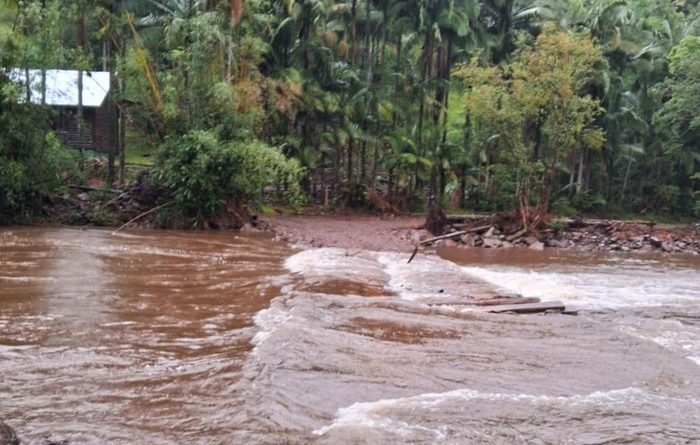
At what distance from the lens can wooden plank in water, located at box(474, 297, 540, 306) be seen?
11.8 m

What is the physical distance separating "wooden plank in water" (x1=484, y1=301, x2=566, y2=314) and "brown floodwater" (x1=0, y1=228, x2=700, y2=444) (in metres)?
0.34

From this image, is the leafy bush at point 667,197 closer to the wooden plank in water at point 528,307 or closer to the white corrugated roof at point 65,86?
the white corrugated roof at point 65,86

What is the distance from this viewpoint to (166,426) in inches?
219

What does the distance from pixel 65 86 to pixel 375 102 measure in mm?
12771

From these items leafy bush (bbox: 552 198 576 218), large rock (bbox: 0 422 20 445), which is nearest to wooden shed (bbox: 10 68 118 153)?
large rock (bbox: 0 422 20 445)

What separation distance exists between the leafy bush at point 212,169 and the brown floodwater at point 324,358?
772 centimetres

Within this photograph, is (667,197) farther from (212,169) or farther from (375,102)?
(212,169)

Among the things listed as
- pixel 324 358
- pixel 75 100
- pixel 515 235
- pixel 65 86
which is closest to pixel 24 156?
pixel 65 86

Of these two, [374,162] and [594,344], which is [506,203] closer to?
[374,162]

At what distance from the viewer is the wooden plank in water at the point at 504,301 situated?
11.8 metres

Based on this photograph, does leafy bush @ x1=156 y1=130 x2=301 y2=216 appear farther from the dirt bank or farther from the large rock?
the large rock

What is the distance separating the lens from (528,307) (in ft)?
38.0

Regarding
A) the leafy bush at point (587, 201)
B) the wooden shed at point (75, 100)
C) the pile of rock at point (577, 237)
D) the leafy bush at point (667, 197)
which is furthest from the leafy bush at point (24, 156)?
the leafy bush at point (667, 197)

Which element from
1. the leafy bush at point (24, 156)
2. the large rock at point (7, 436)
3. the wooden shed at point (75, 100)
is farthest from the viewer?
the wooden shed at point (75, 100)
